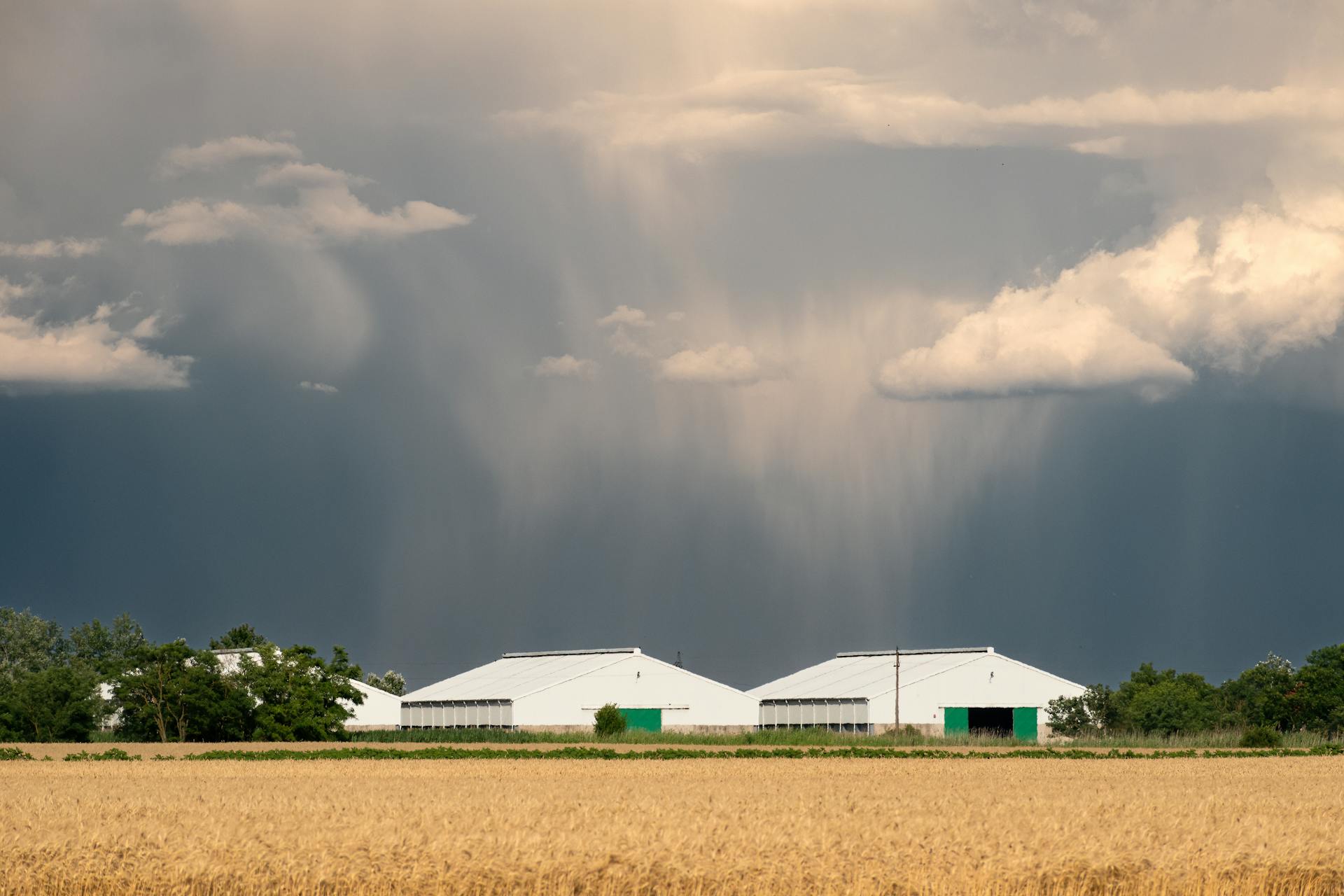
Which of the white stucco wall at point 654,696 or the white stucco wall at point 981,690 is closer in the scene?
the white stucco wall at point 981,690

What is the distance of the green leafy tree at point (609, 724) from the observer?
351ft

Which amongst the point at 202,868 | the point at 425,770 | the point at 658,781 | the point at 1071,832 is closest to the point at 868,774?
the point at 658,781

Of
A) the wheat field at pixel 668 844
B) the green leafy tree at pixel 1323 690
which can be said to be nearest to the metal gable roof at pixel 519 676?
the green leafy tree at pixel 1323 690

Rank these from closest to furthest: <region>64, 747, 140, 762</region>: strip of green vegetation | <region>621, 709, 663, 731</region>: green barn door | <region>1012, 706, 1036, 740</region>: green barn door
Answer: <region>64, 747, 140, 762</region>: strip of green vegetation → <region>1012, 706, 1036, 740</region>: green barn door → <region>621, 709, 663, 731</region>: green barn door

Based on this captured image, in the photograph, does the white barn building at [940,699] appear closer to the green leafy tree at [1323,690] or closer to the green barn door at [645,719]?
the green barn door at [645,719]

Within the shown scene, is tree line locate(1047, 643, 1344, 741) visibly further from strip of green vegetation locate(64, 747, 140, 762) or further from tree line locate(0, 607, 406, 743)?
strip of green vegetation locate(64, 747, 140, 762)

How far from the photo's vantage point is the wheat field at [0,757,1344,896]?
2353cm

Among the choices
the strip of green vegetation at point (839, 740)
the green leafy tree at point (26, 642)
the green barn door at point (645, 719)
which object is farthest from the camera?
the green leafy tree at point (26, 642)

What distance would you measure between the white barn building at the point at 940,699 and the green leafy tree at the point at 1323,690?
18.0 metres

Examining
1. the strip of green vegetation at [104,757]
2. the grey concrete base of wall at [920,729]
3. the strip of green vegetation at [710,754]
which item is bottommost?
the strip of green vegetation at [104,757]

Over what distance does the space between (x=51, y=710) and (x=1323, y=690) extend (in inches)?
3584

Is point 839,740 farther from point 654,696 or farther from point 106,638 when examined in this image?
point 106,638

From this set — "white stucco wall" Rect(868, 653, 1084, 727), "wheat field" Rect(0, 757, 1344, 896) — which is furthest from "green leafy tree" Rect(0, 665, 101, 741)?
"wheat field" Rect(0, 757, 1344, 896)

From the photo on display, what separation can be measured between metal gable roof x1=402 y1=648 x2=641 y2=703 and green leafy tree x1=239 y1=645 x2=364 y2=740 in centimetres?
2003
